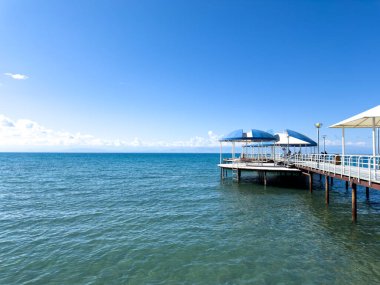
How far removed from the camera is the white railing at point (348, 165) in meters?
11.2

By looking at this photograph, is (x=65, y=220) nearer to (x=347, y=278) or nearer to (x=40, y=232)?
(x=40, y=232)

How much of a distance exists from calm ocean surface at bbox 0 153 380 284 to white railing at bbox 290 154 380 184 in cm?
247

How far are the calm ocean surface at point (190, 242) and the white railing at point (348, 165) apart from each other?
2.47m

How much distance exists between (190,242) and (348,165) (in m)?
12.6

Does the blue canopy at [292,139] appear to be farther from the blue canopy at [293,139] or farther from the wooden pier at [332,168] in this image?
the wooden pier at [332,168]

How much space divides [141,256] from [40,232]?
621 cm

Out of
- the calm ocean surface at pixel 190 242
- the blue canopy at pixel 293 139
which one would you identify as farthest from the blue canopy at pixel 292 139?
the calm ocean surface at pixel 190 242

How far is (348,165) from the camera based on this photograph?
16.0 metres

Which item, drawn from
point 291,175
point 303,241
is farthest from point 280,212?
point 291,175

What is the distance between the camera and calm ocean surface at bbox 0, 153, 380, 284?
7.49m

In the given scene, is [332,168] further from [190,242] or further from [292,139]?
[190,242]

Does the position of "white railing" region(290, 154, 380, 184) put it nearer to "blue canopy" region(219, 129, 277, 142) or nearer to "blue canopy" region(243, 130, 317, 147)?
"blue canopy" region(243, 130, 317, 147)

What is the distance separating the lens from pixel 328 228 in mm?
11477

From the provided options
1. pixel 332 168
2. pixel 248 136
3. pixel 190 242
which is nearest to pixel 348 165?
pixel 332 168
